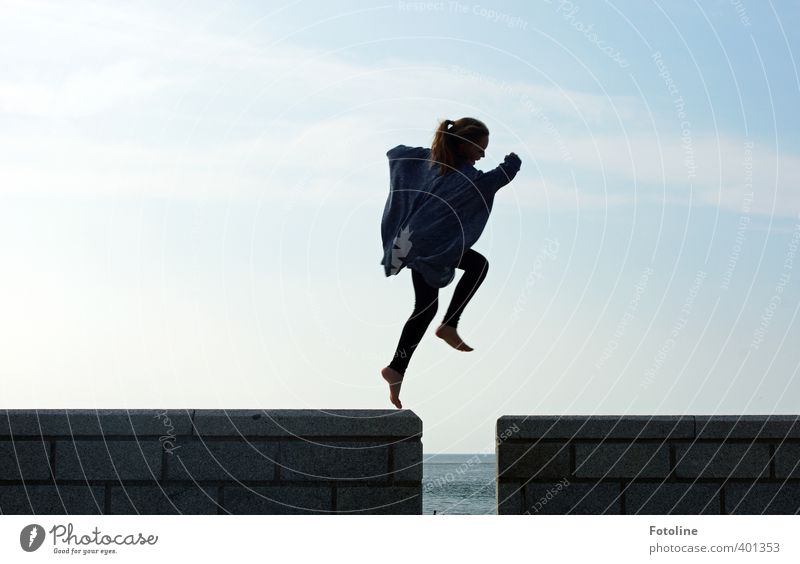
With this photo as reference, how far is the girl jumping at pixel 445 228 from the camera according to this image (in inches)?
354

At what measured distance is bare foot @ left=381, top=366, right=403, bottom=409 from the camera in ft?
29.2

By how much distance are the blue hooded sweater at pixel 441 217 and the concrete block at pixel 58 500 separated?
312 centimetres

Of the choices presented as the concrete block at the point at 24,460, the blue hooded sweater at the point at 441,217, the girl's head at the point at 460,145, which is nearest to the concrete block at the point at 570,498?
the blue hooded sweater at the point at 441,217

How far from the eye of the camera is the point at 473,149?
29.8 ft

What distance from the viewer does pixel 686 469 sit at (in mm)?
8703

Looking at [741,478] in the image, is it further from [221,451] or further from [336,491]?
[221,451]

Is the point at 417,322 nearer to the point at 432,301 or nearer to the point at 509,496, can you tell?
the point at 432,301

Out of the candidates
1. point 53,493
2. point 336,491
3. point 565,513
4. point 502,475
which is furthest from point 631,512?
point 53,493

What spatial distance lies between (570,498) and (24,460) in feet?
14.9

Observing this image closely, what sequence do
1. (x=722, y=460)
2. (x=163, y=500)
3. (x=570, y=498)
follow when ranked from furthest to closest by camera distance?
(x=722, y=460)
(x=570, y=498)
(x=163, y=500)

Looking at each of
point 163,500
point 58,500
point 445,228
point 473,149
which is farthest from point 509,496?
point 58,500

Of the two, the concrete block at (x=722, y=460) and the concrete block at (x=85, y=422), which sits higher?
the concrete block at (x=85, y=422)

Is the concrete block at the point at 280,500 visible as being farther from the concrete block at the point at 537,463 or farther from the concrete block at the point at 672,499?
the concrete block at the point at 672,499
